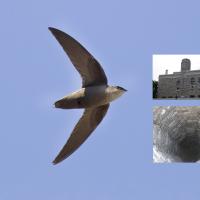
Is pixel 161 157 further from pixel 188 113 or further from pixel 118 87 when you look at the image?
pixel 118 87

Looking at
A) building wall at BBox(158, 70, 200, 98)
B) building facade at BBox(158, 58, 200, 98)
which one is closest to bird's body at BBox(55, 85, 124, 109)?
building facade at BBox(158, 58, 200, 98)

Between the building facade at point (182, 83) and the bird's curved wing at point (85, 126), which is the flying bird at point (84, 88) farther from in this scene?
the building facade at point (182, 83)

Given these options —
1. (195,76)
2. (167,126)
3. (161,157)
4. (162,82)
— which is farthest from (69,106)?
(195,76)

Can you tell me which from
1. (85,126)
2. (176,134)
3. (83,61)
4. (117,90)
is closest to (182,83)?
(176,134)

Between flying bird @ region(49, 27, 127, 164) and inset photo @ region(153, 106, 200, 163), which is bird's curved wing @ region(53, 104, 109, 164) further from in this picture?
inset photo @ region(153, 106, 200, 163)

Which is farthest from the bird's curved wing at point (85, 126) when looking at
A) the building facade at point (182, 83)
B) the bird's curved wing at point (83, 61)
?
the building facade at point (182, 83)

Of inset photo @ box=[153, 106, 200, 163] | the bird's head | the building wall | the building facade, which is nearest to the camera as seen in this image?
the bird's head

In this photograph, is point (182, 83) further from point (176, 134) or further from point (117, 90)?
point (117, 90)
